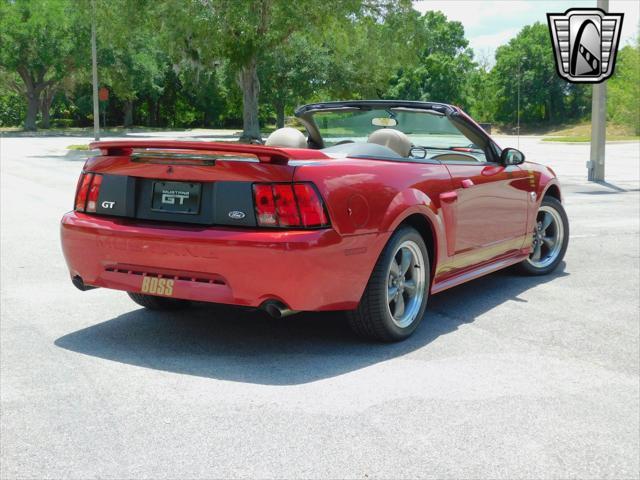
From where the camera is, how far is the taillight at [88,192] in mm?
5195

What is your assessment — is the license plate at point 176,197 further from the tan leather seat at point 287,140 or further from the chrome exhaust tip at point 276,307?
the tan leather seat at point 287,140

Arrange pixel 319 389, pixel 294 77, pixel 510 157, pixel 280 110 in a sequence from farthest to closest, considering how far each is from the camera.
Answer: pixel 280 110 → pixel 294 77 → pixel 510 157 → pixel 319 389

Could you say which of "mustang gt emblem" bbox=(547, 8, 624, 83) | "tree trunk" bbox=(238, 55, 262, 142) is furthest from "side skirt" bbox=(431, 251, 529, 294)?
"tree trunk" bbox=(238, 55, 262, 142)

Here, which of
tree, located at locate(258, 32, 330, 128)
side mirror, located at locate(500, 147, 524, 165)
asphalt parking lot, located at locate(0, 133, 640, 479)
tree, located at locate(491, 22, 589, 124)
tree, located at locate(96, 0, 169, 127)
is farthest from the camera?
tree, located at locate(491, 22, 589, 124)

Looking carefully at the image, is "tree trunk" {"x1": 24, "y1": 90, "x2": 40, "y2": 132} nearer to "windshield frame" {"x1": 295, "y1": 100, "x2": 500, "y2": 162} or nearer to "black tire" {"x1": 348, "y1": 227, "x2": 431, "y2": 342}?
"windshield frame" {"x1": 295, "y1": 100, "x2": 500, "y2": 162}

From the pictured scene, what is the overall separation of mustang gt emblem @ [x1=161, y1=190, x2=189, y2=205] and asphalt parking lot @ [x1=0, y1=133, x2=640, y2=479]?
35.8 inches

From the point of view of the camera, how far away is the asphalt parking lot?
349 cm

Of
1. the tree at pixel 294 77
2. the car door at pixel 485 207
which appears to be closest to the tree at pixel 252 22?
the tree at pixel 294 77

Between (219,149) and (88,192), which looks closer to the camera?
(219,149)

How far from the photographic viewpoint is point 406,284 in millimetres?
5355

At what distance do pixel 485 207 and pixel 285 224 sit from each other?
220 centimetres

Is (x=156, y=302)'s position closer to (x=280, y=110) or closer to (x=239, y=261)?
(x=239, y=261)

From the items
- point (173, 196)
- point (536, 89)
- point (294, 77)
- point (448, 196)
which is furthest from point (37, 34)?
point (536, 89)

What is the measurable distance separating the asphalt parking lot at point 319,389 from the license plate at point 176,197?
87 centimetres
